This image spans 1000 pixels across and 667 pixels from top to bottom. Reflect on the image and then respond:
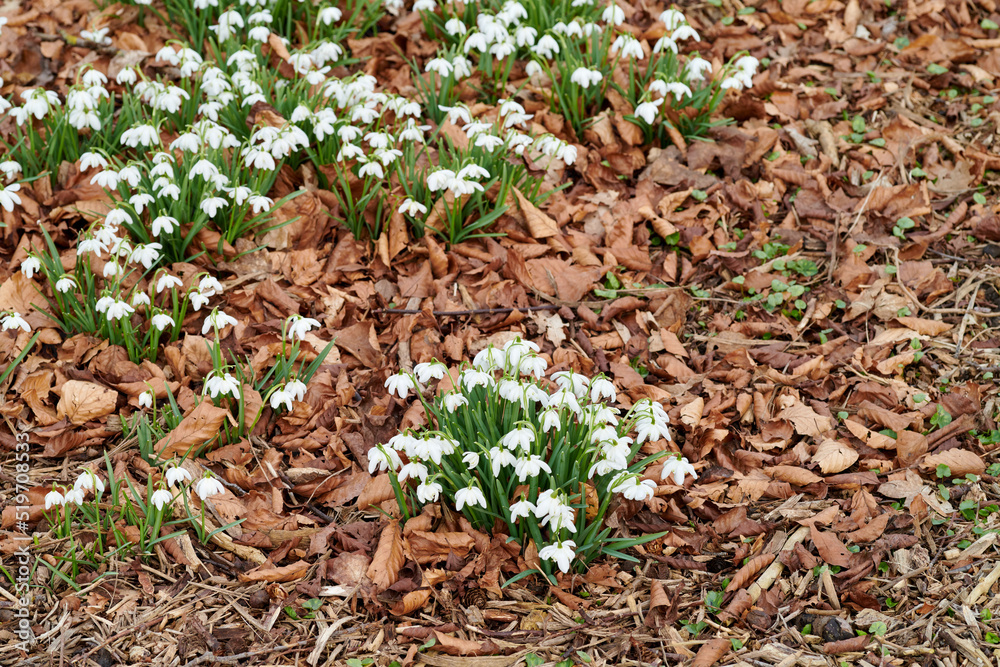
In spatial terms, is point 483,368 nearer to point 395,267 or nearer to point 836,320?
point 395,267

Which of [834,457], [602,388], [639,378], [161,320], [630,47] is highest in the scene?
[630,47]

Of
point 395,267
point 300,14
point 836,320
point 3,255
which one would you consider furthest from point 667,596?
point 300,14

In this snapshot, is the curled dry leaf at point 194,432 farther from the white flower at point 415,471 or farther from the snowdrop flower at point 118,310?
the white flower at point 415,471

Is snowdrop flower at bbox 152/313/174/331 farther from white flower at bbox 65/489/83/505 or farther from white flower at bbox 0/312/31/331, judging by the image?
white flower at bbox 65/489/83/505

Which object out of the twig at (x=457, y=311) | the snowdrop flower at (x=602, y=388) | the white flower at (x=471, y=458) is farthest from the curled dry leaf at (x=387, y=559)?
the twig at (x=457, y=311)

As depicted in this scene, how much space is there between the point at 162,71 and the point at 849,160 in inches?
127

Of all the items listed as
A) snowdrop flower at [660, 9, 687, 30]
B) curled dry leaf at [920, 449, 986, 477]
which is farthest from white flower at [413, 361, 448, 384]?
snowdrop flower at [660, 9, 687, 30]

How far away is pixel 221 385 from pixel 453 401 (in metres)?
0.73

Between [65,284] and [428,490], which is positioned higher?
[65,284]

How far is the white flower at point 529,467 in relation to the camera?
2.08 meters

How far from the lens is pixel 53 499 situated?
7.25ft

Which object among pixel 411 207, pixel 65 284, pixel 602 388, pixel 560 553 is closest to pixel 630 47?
pixel 411 207

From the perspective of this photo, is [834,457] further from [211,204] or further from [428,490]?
[211,204]

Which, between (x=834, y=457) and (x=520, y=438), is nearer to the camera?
(x=520, y=438)
